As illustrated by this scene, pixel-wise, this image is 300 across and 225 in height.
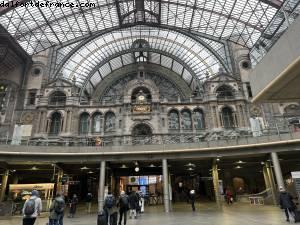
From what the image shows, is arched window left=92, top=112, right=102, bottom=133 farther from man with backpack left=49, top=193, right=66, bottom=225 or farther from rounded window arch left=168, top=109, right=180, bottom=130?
man with backpack left=49, top=193, right=66, bottom=225

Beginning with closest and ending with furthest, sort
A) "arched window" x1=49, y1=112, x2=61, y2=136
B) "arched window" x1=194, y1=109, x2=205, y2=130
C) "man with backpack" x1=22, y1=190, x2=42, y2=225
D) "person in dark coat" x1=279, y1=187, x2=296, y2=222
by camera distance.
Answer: "man with backpack" x1=22, y1=190, x2=42, y2=225, "person in dark coat" x1=279, y1=187, x2=296, y2=222, "arched window" x1=49, y1=112, x2=61, y2=136, "arched window" x1=194, y1=109, x2=205, y2=130

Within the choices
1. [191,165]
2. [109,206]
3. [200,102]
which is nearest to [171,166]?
[191,165]

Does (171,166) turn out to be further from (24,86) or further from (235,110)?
(24,86)

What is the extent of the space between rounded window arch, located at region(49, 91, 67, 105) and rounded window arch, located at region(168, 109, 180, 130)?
20047 mm

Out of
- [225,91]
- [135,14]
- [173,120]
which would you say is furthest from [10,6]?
[225,91]

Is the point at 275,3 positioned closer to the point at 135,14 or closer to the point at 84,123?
the point at 135,14

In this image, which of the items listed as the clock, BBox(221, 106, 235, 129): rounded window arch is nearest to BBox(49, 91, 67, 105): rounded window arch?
the clock

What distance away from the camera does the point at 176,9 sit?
4659cm

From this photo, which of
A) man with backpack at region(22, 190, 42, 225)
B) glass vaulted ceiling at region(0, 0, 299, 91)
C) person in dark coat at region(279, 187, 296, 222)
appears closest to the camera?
man with backpack at region(22, 190, 42, 225)

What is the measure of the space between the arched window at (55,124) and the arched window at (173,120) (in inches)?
783

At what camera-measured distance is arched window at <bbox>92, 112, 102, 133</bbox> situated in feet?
141

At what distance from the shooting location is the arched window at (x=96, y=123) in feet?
141

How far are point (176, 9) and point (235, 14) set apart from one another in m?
10.9

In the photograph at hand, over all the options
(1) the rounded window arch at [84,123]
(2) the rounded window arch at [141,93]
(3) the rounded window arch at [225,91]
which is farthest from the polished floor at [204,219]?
(3) the rounded window arch at [225,91]
